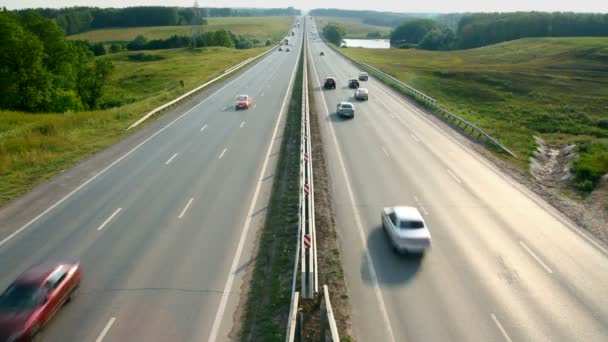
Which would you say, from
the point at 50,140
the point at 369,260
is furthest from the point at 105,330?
the point at 50,140

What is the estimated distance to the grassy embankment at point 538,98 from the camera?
33013mm

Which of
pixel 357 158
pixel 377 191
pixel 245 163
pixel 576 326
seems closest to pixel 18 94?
pixel 245 163

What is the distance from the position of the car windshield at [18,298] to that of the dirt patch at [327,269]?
26.3ft

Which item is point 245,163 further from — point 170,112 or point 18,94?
point 18,94

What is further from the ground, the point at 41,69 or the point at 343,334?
the point at 41,69

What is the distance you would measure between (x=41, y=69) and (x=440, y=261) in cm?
5321

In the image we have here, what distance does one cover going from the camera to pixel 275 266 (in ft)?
51.7

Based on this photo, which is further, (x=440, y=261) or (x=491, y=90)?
(x=491, y=90)

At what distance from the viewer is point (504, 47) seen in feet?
367

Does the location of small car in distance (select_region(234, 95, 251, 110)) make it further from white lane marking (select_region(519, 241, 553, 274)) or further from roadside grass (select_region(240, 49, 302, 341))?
white lane marking (select_region(519, 241, 553, 274))

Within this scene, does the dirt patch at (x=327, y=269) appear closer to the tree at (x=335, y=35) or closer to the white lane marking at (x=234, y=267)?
the white lane marking at (x=234, y=267)

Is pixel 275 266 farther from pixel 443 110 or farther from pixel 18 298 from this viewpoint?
pixel 443 110

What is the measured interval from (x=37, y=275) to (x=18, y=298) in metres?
1.01

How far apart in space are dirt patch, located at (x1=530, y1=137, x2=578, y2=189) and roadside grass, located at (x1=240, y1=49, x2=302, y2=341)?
15.4 metres
